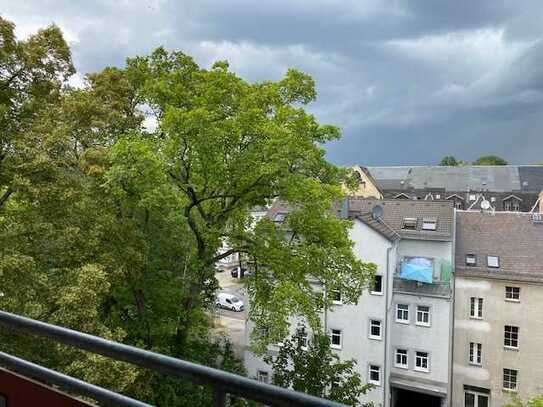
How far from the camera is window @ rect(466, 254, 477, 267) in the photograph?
1817 centimetres

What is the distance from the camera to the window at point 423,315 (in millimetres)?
17688

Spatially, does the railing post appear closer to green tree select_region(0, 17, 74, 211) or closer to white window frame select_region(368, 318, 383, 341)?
green tree select_region(0, 17, 74, 211)

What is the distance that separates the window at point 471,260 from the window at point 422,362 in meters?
3.92

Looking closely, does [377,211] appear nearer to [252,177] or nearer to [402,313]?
[402,313]

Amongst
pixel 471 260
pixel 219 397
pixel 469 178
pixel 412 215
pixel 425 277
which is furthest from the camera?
pixel 469 178

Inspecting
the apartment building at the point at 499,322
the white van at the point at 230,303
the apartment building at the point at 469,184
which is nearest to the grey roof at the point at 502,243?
the apartment building at the point at 499,322

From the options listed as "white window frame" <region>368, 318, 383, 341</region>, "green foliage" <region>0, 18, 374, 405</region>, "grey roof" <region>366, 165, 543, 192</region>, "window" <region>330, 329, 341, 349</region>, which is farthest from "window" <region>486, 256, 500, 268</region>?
"grey roof" <region>366, 165, 543, 192</region>

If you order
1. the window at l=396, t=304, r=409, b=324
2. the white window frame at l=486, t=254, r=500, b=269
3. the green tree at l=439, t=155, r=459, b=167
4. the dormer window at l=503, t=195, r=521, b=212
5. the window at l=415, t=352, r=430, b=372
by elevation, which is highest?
the green tree at l=439, t=155, r=459, b=167

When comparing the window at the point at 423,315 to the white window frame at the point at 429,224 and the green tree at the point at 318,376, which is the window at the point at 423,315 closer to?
the white window frame at the point at 429,224

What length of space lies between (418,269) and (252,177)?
10.5 metres

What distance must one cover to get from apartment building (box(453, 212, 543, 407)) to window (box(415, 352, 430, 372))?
4.30ft

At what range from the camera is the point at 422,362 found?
17.7 metres

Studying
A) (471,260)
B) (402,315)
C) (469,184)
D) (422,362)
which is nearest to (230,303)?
(402,315)

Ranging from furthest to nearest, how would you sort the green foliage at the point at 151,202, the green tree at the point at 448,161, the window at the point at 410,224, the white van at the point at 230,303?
the green tree at the point at 448,161 → the white van at the point at 230,303 → the window at the point at 410,224 → the green foliage at the point at 151,202
